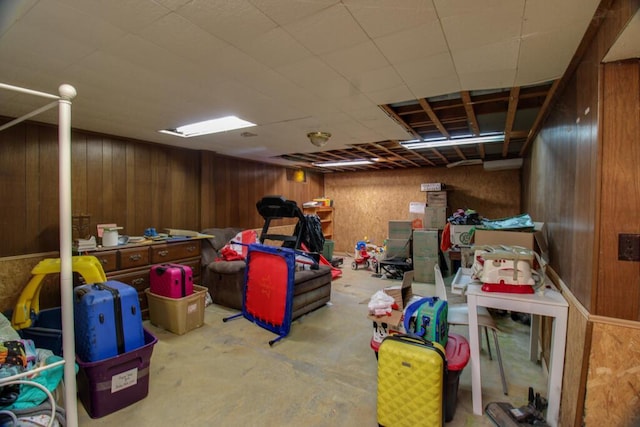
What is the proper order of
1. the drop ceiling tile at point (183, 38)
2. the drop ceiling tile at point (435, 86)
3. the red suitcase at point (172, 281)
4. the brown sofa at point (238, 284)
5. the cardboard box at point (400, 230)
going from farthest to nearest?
1. the cardboard box at point (400, 230)
2. the brown sofa at point (238, 284)
3. the red suitcase at point (172, 281)
4. the drop ceiling tile at point (435, 86)
5. the drop ceiling tile at point (183, 38)

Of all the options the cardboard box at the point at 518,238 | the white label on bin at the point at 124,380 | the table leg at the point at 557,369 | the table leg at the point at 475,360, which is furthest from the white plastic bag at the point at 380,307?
the white label on bin at the point at 124,380

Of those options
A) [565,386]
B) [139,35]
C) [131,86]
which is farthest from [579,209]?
[131,86]

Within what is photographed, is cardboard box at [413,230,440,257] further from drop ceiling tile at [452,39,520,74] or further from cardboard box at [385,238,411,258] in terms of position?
drop ceiling tile at [452,39,520,74]

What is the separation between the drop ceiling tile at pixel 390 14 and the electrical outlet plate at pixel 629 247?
138 cm

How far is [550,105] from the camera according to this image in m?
2.63

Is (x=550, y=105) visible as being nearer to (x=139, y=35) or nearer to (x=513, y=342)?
(x=513, y=342)

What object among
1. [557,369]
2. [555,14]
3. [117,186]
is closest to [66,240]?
[555,14]

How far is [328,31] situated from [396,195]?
616cm

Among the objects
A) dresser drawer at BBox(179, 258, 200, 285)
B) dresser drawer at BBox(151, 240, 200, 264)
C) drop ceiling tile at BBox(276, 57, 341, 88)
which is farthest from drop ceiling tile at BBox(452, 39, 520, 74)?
dresser drawer at BBox(179, 258, 200, 285)

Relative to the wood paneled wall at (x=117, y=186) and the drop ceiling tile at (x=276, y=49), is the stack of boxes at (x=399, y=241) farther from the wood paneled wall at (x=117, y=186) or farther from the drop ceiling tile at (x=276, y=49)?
the drop ceiling tile at (x=276, y=49)

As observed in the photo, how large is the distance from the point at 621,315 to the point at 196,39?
102 inches

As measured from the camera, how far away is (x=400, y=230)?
6.27m

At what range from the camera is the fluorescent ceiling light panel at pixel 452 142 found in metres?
4.17

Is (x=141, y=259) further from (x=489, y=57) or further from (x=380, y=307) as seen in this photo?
(x=489, y=57)
